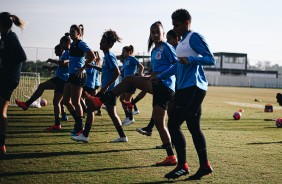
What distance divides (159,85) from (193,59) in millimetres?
1241

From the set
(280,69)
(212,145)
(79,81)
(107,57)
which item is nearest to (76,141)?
(79,81)

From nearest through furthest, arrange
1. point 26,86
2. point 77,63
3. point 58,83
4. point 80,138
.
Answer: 1. point 80,138
2. point 77,63
3. point 58,83
4. point 26,86

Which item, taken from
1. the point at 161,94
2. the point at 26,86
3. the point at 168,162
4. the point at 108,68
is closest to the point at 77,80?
the point at 108,68

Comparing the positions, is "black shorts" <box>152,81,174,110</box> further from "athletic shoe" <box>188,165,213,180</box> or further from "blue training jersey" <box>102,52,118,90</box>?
"blue training jersey" <box>102,52,118,90</box>

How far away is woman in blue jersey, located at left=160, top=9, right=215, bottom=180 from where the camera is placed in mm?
4793

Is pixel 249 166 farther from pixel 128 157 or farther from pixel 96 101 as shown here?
pixel 96 101

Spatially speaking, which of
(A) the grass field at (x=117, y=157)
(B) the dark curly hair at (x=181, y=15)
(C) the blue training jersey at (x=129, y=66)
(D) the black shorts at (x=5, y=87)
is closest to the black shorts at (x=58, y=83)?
(A) the grass field at (x=117, y=157)

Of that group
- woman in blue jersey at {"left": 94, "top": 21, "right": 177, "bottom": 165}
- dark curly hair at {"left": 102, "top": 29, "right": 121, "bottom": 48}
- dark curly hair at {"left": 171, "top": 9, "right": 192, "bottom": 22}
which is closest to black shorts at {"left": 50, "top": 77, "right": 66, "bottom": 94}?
dark curly hair at {"left": 102, "top": 29, "right": 121, "bottom": 48}

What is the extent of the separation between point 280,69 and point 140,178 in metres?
106

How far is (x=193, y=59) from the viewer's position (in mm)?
4707

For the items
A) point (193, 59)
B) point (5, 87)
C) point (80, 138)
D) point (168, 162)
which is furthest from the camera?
point (80, 138)

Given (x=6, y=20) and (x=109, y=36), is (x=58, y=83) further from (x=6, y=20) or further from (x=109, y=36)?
(x=6, y=20)

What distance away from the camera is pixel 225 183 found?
4.67 meters

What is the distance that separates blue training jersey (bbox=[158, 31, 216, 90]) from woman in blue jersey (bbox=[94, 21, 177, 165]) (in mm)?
813
